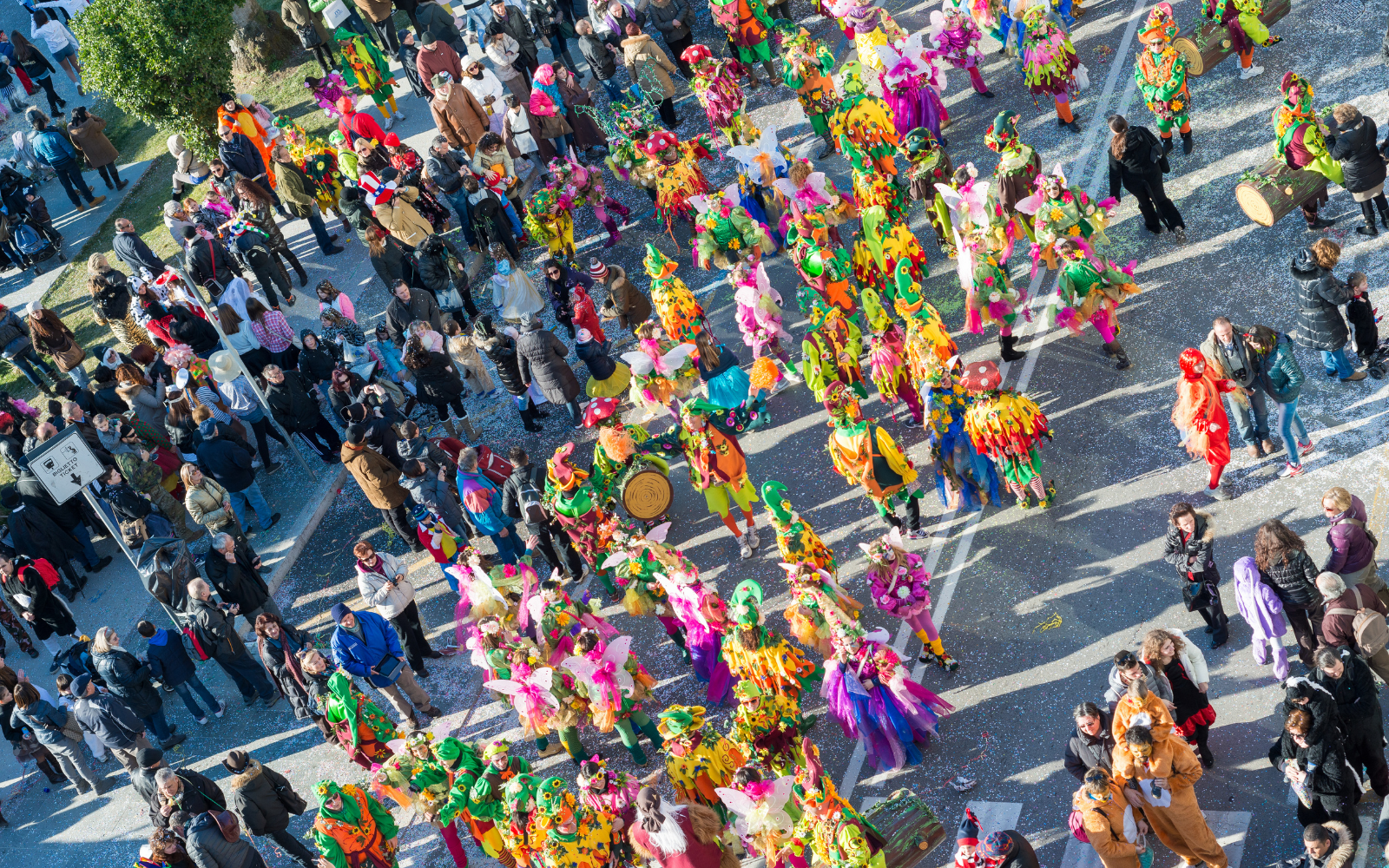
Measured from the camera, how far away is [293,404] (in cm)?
1591

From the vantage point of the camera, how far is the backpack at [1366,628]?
966cm

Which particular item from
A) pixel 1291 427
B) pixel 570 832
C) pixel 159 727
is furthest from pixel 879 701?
pixel 159 727

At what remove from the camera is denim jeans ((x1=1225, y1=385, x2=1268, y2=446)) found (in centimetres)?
1205

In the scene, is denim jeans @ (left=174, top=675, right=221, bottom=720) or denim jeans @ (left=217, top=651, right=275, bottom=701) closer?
denim jeans @ (left=217, top=651, right=275, bottom=701)

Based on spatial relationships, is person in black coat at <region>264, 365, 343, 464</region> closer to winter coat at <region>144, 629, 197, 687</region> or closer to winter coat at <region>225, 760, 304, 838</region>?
winter coat at <region>144, 629, 197, 687</region>

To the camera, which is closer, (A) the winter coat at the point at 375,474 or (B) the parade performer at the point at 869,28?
(A) the winter coat at the point at 375,474

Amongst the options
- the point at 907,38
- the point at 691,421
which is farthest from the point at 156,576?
the point at 907,38

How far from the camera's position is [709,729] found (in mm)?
10781

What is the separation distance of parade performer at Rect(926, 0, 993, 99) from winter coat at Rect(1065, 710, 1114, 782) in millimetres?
10294

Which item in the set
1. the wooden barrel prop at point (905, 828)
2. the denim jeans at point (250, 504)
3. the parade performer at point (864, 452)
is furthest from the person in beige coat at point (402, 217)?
the wooden barrel prop at point (905, 828)

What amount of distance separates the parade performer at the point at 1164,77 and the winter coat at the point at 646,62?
6232 mm

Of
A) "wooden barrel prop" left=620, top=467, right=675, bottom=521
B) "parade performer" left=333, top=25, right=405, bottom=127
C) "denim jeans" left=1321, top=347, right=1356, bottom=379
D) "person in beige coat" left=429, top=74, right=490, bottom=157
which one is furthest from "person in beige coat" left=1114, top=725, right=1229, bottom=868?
"parade performer" left=333, top=25, right=405, bottom=127

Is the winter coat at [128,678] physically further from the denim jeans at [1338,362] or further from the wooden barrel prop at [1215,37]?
the wooden barrel prop at [1215,37]

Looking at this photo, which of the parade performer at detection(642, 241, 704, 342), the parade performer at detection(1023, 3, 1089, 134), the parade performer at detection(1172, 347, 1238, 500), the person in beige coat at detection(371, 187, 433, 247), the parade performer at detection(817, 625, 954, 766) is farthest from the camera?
the person in beige coat at detection(371, 187, 433, 247)
